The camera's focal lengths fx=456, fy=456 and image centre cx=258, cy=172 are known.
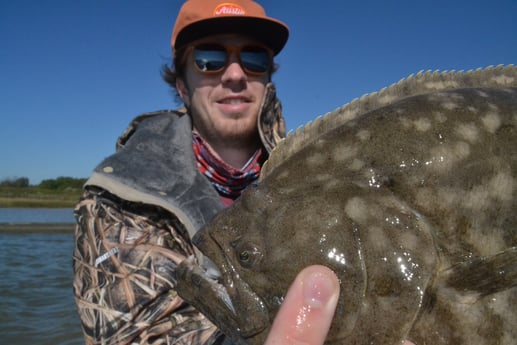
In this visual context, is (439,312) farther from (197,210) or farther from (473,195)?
(197,210)

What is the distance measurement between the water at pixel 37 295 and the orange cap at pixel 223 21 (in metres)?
6.82

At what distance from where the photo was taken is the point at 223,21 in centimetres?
484

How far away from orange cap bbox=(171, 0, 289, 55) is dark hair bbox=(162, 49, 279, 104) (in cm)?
16

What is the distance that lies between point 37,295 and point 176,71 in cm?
883

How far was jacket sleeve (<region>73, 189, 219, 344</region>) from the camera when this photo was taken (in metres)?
3.67

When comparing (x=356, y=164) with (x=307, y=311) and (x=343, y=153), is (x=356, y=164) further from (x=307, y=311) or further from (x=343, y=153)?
(x=307, y=311)

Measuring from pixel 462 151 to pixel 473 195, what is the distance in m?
0.24

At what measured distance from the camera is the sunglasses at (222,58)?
499cm

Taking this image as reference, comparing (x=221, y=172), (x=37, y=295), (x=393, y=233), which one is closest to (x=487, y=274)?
(x=393, y=233)

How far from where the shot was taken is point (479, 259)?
2.20 m

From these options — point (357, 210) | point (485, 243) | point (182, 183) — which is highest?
point (357, 210)

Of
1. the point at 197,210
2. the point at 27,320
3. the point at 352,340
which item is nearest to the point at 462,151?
the point at 352,340

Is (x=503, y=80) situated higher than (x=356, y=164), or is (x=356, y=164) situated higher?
(x=503, y=80)

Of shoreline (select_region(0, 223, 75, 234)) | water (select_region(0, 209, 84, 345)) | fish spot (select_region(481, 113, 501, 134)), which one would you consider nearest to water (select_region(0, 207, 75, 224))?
shoreline (select_region(0, 223, 75, 234))
